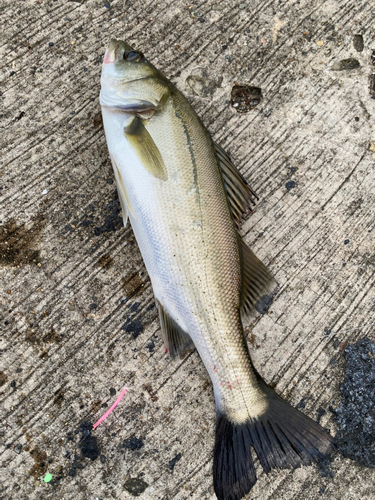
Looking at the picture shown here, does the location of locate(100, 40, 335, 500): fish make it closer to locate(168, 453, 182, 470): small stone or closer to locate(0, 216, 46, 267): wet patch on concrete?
locate(168, 453, 182, 470): small stone

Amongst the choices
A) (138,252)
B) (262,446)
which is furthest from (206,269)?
(262,446)

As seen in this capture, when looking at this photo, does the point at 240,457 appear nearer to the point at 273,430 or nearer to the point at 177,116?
the point at 273,430

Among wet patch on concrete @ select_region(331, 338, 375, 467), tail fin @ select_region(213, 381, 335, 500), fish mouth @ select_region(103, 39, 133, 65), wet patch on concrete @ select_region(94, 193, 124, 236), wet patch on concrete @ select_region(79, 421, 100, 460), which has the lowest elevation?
wet patch on concrete @ select_region(331, 338, 375, 467)

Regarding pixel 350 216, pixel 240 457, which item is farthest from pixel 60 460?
pixel 350 216

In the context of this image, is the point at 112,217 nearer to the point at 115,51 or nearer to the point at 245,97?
the point at 115,51

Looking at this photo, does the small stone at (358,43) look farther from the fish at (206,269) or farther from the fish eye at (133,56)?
the fish eye at (133,56)

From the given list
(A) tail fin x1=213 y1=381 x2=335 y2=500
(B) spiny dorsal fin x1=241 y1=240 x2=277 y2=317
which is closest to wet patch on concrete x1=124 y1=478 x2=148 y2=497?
(A) tail fin x1=213 y1=381 x2=335 y2=500
